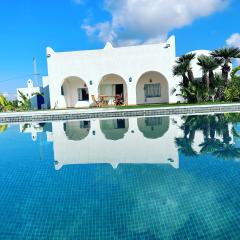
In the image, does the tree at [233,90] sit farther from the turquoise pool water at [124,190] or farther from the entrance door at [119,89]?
the turquoise pool water at [124,190]

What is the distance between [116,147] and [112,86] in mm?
15665

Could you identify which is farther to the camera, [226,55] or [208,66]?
[226,55]

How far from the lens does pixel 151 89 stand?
2205 cm

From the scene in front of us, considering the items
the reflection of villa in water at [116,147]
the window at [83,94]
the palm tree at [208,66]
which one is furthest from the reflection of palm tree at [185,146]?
the window at [83,94]

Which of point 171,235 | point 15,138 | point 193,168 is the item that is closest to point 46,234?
point 171,235

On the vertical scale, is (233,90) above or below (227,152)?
above

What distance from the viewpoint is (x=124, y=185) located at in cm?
430

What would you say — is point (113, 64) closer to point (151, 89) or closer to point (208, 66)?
point (151, 89)

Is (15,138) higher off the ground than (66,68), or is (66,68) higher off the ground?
(66,68)

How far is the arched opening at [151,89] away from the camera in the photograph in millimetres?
21719

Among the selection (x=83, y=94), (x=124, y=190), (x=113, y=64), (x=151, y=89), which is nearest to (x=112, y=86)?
(x=83, y=94)

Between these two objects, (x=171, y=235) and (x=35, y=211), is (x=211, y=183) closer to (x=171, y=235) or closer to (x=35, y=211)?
(x=171, y=235)

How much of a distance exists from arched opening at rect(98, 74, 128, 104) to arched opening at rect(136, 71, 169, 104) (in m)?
1.44

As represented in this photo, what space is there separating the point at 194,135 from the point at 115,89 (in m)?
14.8
